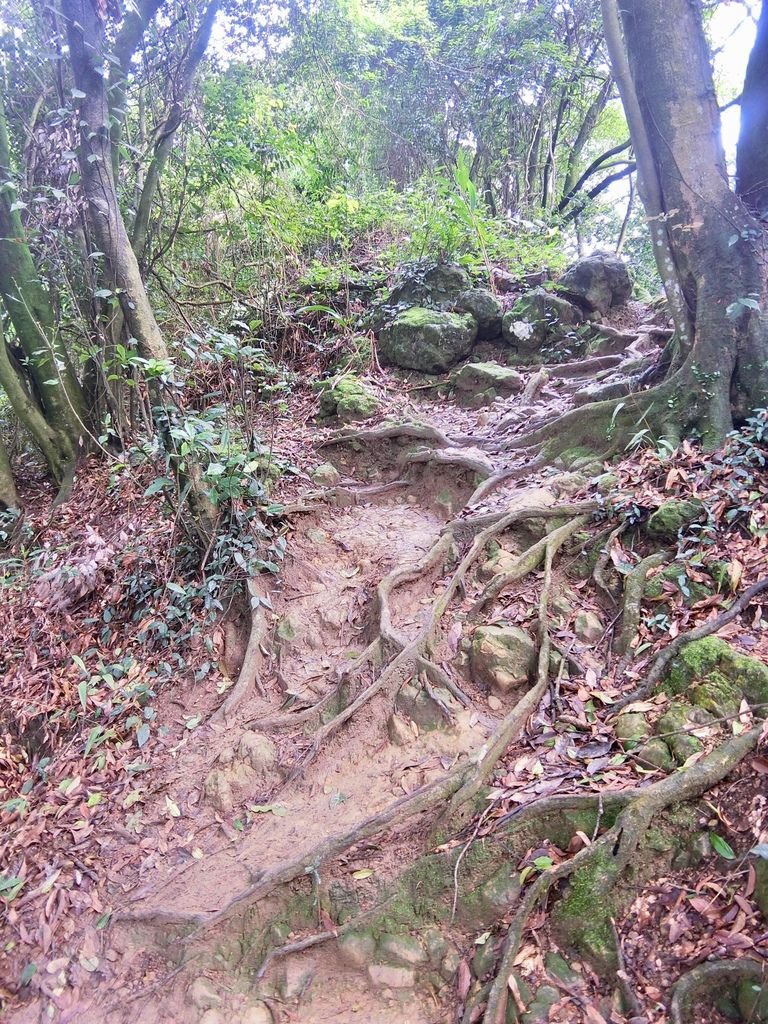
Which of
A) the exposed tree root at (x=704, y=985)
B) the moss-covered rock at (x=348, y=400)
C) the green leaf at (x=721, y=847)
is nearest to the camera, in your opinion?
the exposed tree root at (x=704, y=985)

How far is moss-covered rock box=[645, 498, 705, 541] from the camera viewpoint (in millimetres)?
3949

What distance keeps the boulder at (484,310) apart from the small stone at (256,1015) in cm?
784

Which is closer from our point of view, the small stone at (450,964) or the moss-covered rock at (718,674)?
the small stone at (450,964)

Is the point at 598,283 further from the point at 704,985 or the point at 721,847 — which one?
the point at 704,985

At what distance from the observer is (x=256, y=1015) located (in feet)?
9.34

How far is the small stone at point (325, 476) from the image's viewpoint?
635 cm

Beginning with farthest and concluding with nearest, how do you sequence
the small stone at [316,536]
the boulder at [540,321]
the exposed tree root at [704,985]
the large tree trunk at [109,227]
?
the boulder at [540,321] → the small stone at [316,536] → the large tree trunk at [109,227] → the exposed tree root at [704,985]

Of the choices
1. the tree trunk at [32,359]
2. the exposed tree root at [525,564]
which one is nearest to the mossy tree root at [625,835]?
the exposed tree root at [525,564]

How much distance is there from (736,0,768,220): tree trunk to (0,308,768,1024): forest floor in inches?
87.7

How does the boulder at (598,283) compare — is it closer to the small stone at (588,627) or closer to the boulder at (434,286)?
the boulder at (434,286)

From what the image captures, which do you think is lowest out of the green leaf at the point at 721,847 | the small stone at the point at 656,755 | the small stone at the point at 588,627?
the green leaf at the point at 721,847

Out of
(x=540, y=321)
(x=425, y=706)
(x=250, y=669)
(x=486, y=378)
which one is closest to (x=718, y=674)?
(x=425, y=706)

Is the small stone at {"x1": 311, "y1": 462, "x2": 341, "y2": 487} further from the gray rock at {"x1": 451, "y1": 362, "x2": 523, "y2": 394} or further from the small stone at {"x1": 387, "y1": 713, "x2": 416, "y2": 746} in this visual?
the small stone at {"x1": 387, "y1": 713, "x2": 416, "y2": 746}

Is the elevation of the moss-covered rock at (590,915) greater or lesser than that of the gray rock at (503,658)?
lesser
